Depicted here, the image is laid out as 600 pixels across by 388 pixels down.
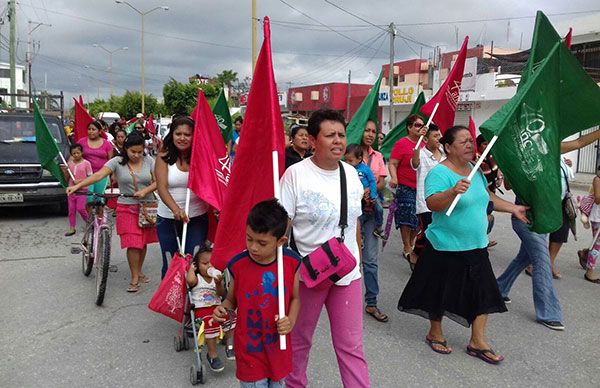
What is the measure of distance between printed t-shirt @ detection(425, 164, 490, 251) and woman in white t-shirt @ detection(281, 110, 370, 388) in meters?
0.99

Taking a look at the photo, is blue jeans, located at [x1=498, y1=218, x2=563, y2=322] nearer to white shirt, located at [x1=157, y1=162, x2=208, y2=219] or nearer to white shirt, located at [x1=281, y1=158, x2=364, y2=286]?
white shirt, located at [x1=281, y1=158, x2=364, y2=286]

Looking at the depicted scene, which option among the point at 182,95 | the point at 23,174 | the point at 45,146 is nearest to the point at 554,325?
the point at 45,146

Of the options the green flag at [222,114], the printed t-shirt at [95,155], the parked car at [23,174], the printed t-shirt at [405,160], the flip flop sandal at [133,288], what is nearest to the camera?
the flip flop sandal at [133,288]

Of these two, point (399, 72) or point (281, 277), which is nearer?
point (281, 277)

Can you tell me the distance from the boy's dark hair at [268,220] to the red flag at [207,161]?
1.83m

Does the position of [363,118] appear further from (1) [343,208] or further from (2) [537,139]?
(1) [343,208]

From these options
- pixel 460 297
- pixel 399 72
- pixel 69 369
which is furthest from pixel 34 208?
pixel 399 72

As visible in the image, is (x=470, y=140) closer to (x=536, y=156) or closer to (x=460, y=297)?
(x=536, y=156)

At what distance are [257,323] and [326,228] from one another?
685 millimetres

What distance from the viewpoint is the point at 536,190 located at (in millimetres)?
3850

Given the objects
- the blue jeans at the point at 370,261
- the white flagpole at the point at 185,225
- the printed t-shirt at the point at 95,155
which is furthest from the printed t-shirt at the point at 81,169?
the blue jeans at the point at 370,261

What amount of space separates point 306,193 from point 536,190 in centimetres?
191

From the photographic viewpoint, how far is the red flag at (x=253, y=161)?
3059 millimetres

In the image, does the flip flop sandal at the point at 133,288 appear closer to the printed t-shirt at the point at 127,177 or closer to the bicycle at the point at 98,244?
the bicycle at the point at 98,244
